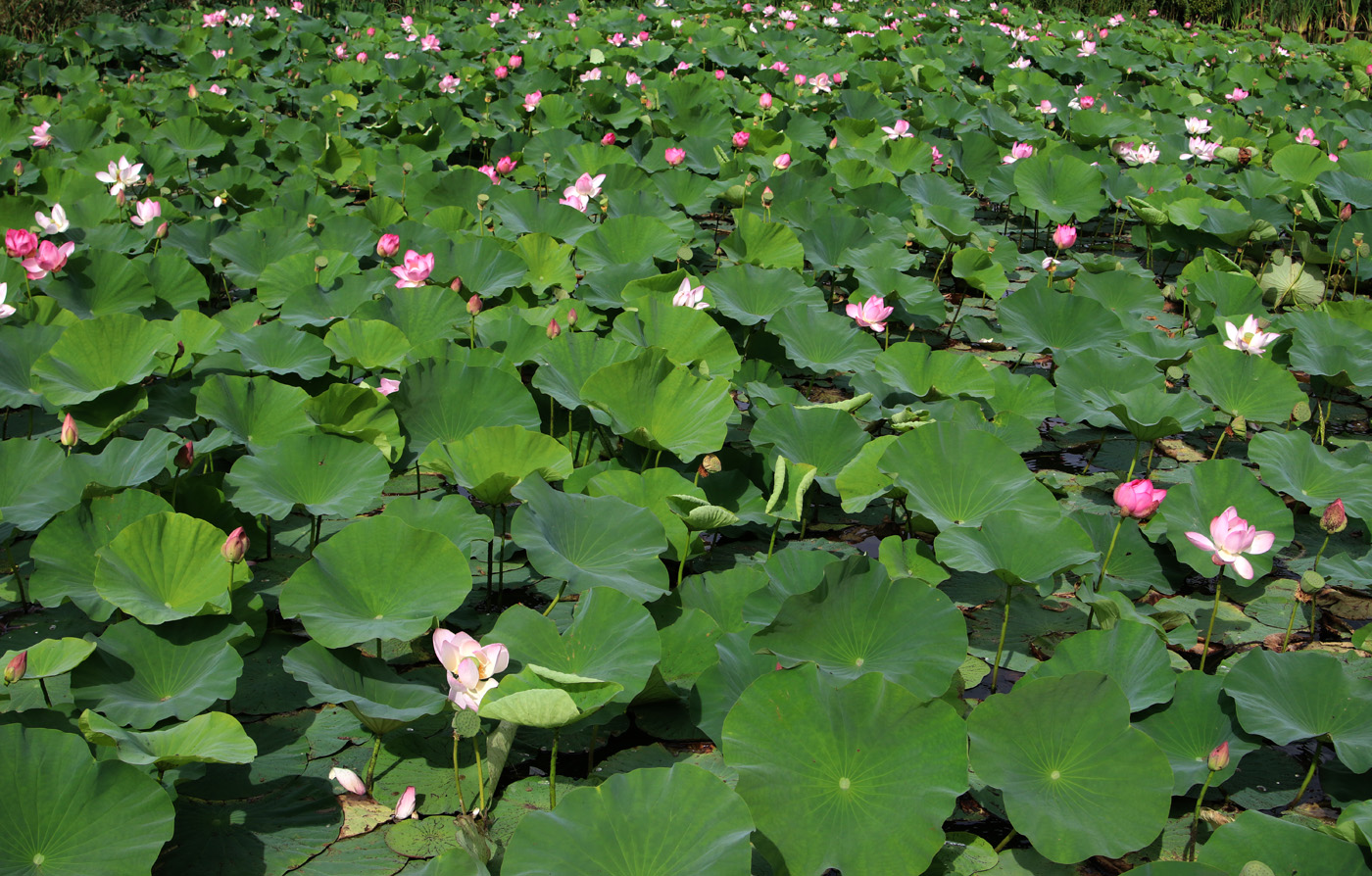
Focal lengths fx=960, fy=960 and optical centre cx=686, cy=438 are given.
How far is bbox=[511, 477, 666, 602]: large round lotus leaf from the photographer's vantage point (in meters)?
1.75

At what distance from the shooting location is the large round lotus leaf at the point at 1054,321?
9.77 ft

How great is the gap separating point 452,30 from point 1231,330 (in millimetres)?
6632

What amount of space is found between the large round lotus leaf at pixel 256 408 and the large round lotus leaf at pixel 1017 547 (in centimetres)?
148

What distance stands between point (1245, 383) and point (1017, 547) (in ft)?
4.20

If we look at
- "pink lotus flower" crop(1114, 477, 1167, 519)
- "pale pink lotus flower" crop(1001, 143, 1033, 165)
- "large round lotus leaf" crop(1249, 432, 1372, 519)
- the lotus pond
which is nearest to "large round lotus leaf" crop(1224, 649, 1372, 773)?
the lotus pond

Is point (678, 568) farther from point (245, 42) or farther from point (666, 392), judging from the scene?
point (245, 42)

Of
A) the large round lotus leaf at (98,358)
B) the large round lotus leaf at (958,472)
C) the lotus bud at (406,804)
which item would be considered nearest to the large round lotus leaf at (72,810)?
the lotus bud at (406,804)

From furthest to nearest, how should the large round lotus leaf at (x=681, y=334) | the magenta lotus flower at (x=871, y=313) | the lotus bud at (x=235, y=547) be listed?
the magenta lotus flower at (x=871, y=313) → the large round lotus leaf at (x=681, y=334) → the lotus bud at (x=235, y=547)

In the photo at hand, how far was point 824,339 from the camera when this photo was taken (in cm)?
280

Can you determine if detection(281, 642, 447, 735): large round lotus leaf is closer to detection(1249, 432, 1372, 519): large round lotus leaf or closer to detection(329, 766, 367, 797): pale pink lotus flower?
detection(329, 766, 367, 797): pale pink lotus flower

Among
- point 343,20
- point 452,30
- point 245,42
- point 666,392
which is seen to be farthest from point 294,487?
point 343,20

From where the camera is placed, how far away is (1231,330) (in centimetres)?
279

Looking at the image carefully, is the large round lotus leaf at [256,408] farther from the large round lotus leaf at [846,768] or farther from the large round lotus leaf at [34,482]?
the large round lotus leaf at [846,768]

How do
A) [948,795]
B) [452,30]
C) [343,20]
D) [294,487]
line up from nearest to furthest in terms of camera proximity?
1. [948,795]
2. [294,487]
3. [452,30]
4. [343,20]
